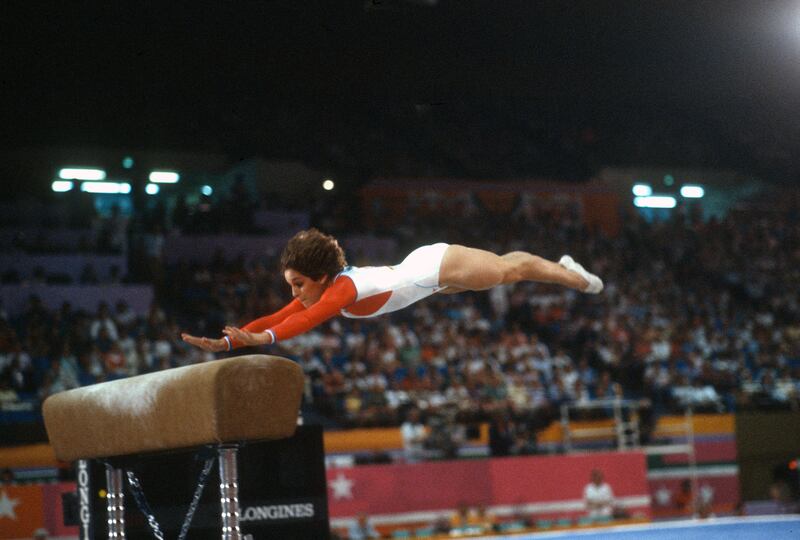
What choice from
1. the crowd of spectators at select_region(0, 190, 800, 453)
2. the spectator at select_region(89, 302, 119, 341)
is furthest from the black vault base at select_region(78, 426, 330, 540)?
the spectator at select_region(89, 302, 119, 341)

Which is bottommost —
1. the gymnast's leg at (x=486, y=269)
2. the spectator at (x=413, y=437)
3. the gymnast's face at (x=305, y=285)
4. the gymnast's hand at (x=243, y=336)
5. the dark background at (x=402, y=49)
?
the spectator at (x=413, y=437)

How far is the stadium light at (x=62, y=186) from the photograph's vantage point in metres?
Result: 15.7

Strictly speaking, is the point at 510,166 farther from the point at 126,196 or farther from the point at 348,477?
the point at 348,477

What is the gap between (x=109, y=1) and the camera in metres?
8.12

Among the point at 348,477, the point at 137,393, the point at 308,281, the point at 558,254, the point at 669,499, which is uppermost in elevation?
the point at 558,254

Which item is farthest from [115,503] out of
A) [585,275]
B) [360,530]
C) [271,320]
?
[360,530]

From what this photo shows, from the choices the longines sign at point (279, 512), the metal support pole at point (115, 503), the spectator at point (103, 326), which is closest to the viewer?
the metal support pole at point (115, 503)

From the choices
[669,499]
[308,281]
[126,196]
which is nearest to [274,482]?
[308,281]

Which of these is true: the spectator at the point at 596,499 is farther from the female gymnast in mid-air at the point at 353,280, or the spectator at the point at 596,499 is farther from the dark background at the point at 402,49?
the female gymnast in mid-air at the point at 353,280

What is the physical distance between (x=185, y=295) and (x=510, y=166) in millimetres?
9647

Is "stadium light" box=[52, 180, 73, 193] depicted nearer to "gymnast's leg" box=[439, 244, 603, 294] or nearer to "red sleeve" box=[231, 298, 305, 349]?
"gymnast's leg" box=[439, 244, 603, 294]

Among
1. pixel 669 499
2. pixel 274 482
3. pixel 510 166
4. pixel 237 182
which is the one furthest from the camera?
pixel 510 166

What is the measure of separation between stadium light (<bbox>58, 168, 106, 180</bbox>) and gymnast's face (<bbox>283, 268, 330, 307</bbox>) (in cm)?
1307

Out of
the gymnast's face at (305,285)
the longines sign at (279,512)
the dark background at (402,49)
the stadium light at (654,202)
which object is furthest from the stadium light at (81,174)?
the gymnast's face at (305,285)
